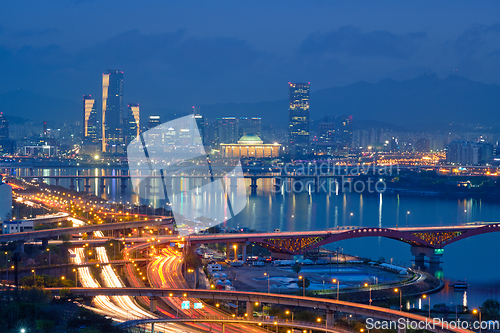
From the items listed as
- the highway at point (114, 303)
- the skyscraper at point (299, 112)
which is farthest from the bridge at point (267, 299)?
the skyscraper at point (299, 112)

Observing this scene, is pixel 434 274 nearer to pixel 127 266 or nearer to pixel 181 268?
pixel 181 268

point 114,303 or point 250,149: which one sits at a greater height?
point 250,149

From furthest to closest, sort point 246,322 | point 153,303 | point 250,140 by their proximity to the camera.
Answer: point 250,140 → point 153,303 → point 246,322

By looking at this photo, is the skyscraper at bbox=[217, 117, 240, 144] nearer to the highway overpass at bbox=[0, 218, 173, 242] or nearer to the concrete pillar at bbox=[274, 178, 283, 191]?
the concrete pillar at bbox=[274, 178, 283, 191]

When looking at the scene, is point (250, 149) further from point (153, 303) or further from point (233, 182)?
point (153, 303)

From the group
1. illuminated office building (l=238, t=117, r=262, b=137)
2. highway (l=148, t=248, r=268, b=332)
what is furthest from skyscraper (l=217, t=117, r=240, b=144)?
highway (l=148, t=248, r=268, b=332)

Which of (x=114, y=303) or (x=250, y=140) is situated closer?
(x=114, y=303)

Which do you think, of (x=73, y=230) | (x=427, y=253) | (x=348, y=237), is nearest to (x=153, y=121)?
(x=73, y=230)
